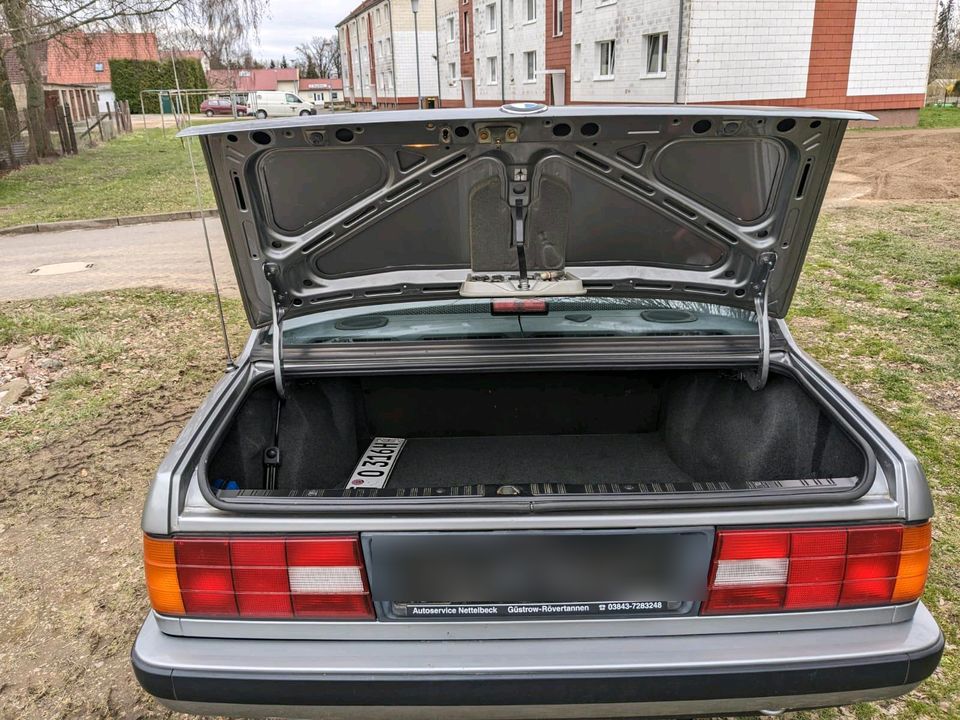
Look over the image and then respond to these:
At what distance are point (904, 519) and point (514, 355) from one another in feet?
3.77

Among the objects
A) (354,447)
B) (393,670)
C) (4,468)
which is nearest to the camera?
(393,670)

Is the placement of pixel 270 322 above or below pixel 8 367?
above

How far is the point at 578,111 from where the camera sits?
182 cm

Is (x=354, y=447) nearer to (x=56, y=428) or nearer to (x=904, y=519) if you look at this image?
(x=904, y=519)

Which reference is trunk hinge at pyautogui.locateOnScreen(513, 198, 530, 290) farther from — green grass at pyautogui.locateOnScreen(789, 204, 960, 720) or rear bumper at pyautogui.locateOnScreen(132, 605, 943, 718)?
green grass at pyautogui.locateOnScreen(789, 204, 960, 720)

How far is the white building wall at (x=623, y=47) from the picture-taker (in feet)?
63.9

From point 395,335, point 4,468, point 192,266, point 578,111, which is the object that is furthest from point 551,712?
point 192,266

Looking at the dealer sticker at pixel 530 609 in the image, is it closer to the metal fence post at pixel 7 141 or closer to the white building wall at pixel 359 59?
the metal fence post at pixel 7 141

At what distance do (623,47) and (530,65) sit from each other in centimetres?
929

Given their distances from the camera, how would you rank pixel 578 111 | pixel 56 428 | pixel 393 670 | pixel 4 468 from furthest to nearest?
pixel 56 428
pixel 4 468
pixel 578 111
pixel 393 670

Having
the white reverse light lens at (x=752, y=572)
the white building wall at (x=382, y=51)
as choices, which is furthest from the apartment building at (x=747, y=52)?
the white building wall at (x=382, y=51)

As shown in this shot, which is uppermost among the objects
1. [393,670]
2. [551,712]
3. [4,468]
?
[393,670]

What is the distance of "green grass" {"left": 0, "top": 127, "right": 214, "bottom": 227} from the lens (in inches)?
474

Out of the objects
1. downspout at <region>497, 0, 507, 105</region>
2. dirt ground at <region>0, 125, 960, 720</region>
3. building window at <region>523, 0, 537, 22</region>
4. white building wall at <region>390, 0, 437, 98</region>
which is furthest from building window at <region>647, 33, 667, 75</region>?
white building wall at <region>390, 0, 437, 98</region>
